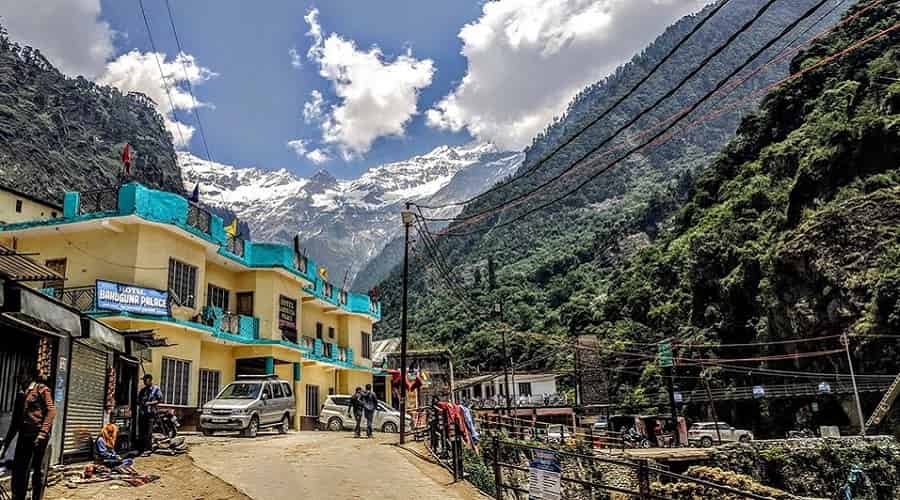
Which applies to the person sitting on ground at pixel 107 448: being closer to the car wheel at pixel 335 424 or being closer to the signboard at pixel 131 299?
the signboard at pixel 131 299

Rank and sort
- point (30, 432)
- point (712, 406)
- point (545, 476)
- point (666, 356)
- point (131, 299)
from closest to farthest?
point (30, 432), point (545, 476), point (131, 299), point (666, 356), point (712, 406)

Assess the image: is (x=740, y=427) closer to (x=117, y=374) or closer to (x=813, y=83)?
(x=813, y=83)

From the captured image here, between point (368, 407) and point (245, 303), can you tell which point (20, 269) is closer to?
point (368, 407)

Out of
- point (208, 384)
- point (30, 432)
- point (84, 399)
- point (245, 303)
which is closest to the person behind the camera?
point (30, 432)

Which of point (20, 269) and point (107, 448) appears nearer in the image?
point (20, 269)

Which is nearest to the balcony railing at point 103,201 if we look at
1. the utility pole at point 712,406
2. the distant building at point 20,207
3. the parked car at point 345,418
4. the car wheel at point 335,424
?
the distant building at point 20,207

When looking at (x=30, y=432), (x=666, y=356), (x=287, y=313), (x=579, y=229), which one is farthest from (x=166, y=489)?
(x=579, y=229)

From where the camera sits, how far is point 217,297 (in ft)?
89.9

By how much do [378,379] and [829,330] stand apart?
3060 centimetres

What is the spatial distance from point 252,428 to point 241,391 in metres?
1.43

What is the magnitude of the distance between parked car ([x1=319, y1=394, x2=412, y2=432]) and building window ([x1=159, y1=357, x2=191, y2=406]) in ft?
25.3

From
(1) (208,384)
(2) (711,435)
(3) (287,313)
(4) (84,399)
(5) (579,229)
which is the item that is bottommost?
(2) (711,435)

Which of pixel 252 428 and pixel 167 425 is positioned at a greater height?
pixel 167 425

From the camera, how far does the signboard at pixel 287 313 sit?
97.4 ft
